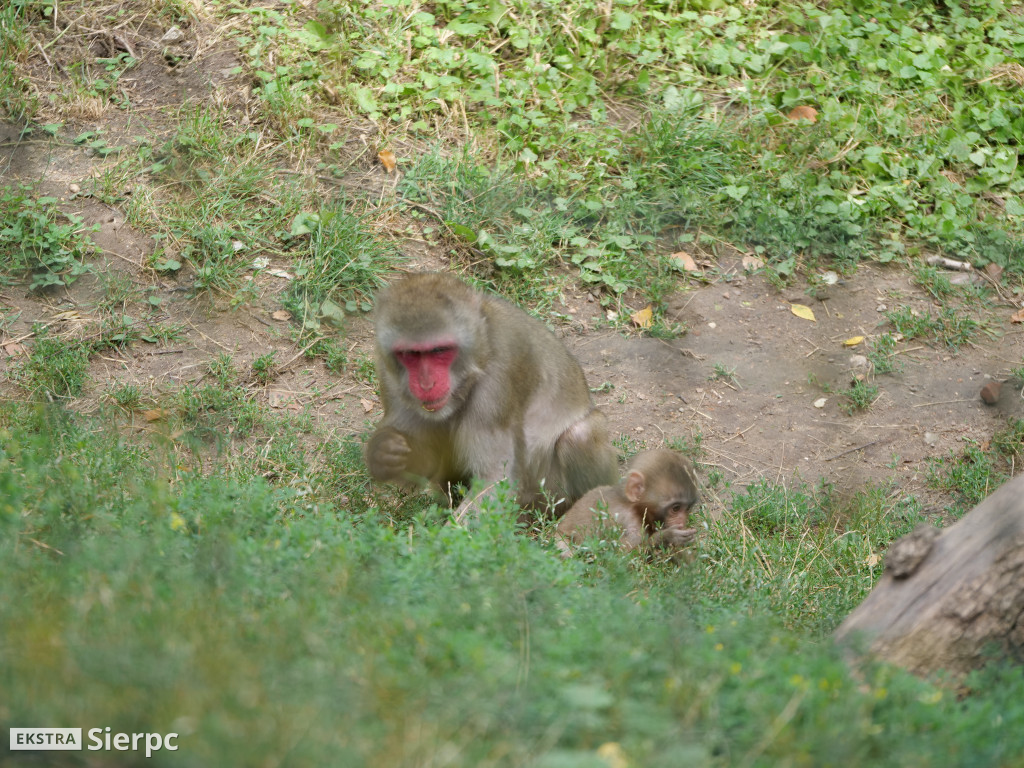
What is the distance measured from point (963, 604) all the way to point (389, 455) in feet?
9.71

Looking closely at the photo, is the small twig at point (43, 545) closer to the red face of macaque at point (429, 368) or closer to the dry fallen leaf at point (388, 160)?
the red face of macaque at point (429, 368)

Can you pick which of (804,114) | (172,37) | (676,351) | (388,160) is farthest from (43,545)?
(804,114)

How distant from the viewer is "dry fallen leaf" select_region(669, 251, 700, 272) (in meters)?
8.28

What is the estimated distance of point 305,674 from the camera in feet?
9.04

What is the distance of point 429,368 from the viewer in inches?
213

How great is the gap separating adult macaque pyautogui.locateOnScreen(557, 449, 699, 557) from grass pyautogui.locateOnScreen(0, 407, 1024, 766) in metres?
1.29

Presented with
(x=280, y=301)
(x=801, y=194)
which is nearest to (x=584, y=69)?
(x=801, y=194)

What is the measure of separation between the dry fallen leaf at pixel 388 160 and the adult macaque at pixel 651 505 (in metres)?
3.59

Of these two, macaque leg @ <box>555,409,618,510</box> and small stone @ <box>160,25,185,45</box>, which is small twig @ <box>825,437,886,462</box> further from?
small stone @ <box>160,25,185,45</box>

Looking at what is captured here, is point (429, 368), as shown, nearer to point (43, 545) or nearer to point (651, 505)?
point (651, 505)

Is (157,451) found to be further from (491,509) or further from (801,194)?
(801,194)

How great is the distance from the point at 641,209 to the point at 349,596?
5621mm

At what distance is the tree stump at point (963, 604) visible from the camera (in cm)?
363

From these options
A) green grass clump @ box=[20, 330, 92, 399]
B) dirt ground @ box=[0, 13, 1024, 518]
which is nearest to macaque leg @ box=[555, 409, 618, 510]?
dirt ground @ box=[0, 13, 1024, 518]
